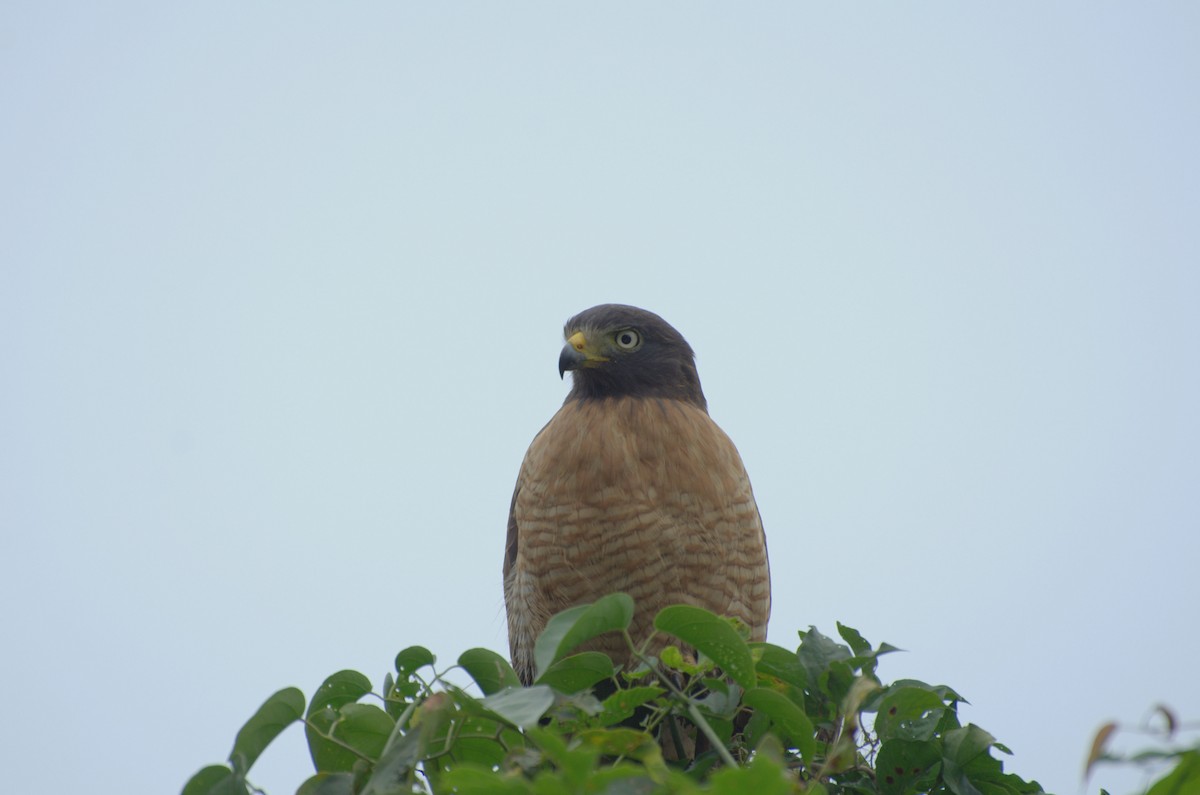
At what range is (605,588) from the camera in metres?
4.62

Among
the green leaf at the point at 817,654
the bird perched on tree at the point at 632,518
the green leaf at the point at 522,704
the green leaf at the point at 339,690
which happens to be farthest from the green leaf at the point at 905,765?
the bird perched on tree at the point at 632,518

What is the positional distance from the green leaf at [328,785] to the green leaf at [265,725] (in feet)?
0.37

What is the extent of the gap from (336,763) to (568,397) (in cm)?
338

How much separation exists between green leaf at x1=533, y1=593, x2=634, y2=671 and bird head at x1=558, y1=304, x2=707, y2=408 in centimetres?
313

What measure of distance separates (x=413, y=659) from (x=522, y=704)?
0.45 meters

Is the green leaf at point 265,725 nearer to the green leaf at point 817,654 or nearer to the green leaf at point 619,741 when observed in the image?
the green leaf at point 619,741

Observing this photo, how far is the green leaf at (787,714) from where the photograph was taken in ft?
7.61

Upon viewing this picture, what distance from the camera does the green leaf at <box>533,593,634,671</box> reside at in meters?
2.01

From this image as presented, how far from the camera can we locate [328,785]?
6.84 ft

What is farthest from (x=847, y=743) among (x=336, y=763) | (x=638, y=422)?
(x=638, y=422)

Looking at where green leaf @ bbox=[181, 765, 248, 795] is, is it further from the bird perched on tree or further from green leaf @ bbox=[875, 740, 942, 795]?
the bird perched on tree

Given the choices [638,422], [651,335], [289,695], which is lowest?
[289,695]

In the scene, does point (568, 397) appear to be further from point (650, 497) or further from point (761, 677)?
point (761, 677)

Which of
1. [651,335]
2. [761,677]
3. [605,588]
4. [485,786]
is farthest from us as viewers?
[651,335]
